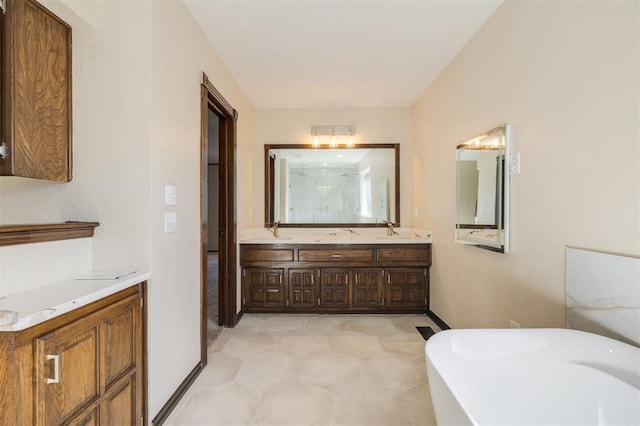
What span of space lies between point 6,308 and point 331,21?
2.33 metres

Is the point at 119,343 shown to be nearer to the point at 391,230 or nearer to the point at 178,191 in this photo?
the point at 178,191

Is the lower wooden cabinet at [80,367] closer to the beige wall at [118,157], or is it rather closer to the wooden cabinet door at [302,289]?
the beige wall at [118,157]

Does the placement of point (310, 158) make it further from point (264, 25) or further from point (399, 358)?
point (399, 358)

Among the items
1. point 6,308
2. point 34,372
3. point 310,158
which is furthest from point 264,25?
point 34,372

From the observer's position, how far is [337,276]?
132 inches

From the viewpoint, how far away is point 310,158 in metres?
3.90

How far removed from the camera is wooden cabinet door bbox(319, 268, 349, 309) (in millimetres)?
3357

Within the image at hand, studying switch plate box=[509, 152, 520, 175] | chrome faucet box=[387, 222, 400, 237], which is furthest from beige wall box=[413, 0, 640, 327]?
chrome faucet box=[387, 222, 400, 237]

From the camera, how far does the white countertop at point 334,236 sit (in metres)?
3.33

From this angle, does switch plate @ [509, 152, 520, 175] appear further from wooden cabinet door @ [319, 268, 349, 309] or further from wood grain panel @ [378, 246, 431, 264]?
wooden cabinet door @ [319, 268, 349, 309]

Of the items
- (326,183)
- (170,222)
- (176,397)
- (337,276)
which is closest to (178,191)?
(170,222)

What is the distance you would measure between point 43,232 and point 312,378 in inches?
69.6

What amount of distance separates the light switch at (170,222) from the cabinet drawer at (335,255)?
1704 millimetres

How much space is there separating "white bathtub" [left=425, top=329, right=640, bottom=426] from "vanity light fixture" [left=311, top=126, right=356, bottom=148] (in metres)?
2.99
